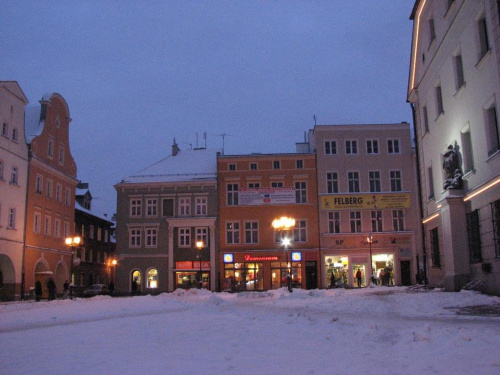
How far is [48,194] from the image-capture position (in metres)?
45.2

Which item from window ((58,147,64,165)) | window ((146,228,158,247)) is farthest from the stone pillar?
window ((58,147,64,165))

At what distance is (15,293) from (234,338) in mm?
32335

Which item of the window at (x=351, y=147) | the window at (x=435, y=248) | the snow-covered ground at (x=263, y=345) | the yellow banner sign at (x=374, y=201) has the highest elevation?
the window at (x=351, y=147)

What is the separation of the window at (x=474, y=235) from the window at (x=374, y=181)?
28.3 m

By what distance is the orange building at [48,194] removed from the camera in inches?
1644

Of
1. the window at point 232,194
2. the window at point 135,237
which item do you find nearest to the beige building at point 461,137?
the window at point 232,194

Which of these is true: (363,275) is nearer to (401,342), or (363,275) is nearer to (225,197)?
(225,197)

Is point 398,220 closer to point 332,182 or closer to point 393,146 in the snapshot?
point 332,182

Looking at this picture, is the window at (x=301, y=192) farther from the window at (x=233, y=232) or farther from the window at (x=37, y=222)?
the window at (x=37, y=222)

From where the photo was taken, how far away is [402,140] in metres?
50.4

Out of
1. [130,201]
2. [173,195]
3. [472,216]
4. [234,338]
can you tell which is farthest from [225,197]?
[234,338]

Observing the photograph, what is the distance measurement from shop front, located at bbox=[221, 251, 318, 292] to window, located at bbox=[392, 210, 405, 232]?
7.79m

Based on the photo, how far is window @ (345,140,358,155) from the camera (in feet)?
166

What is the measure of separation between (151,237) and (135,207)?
11.1 feet
